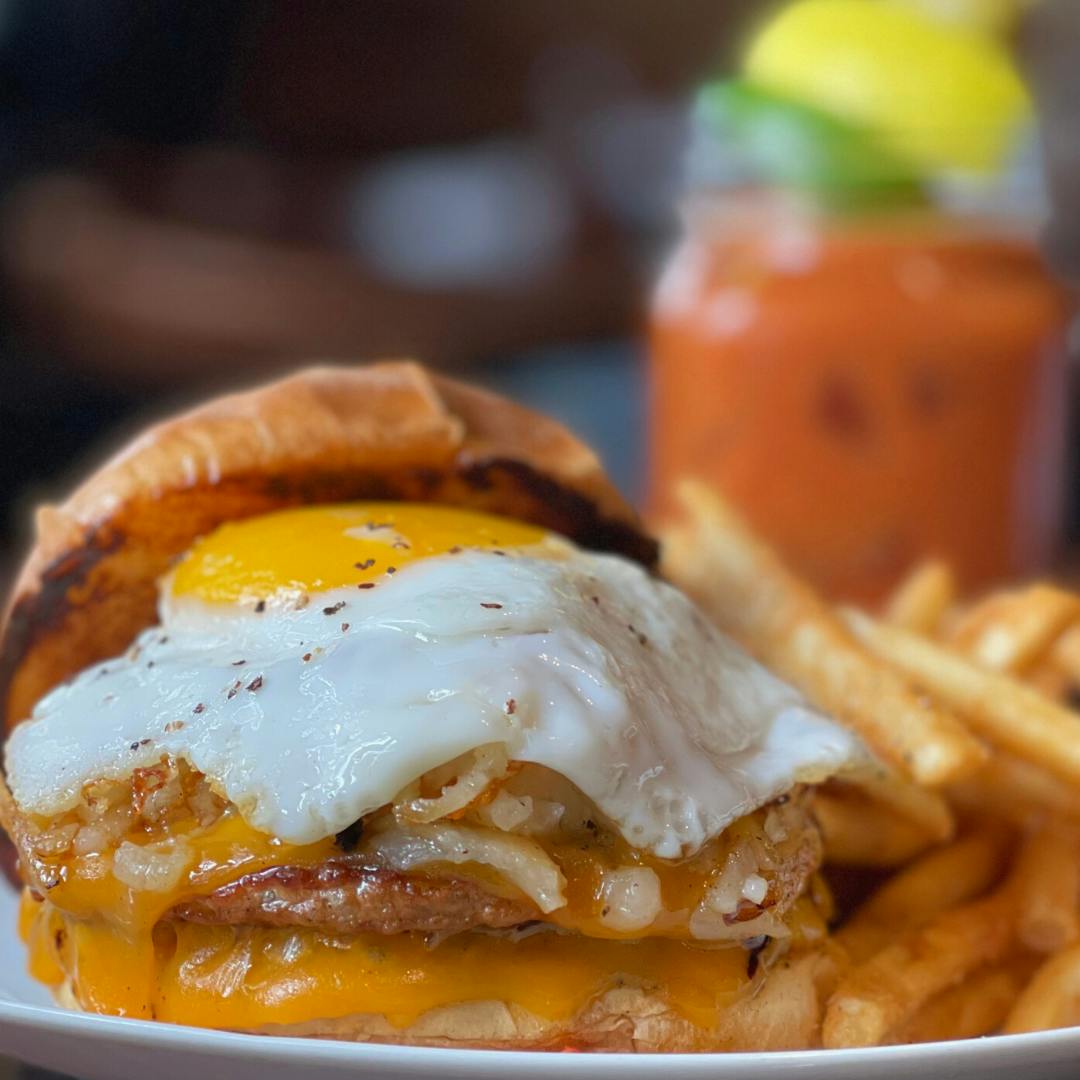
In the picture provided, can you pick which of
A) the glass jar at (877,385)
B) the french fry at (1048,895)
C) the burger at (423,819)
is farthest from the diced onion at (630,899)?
the glass jar at (877,385)

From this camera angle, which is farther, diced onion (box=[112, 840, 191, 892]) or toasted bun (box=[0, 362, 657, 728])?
toasted bun (box=[0, 362, 657, 728])

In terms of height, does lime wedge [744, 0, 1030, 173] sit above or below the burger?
above

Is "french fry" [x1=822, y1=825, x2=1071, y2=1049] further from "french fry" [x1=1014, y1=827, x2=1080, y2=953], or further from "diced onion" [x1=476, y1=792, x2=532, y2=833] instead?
"diced onion" [x1=476, y1=792, x2=532, y2=833]

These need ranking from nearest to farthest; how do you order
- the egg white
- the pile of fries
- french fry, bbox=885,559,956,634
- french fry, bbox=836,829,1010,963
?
the egg white → the pile of fries → french fry, bbox=836,829,1010,963 → french fry, bbox=885,559,956,634

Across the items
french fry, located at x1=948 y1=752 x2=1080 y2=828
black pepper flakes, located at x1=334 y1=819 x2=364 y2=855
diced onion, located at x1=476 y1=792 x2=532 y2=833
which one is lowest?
french fry, located at x1=948 y1=752 x2=1080 y2=828

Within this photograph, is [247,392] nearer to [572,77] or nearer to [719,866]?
[719,866]

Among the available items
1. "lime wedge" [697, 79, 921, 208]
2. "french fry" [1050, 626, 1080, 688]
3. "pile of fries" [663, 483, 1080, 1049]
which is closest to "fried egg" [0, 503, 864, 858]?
"pile of fries" [663, 483, 1080, 1049]

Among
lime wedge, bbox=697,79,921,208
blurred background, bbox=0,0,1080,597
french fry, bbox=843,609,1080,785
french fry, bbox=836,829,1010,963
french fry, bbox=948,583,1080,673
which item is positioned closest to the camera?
french fry, bbox=836,829,1010,963

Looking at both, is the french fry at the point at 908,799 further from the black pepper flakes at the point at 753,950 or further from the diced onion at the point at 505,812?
the diced onion at the point at 505,812
